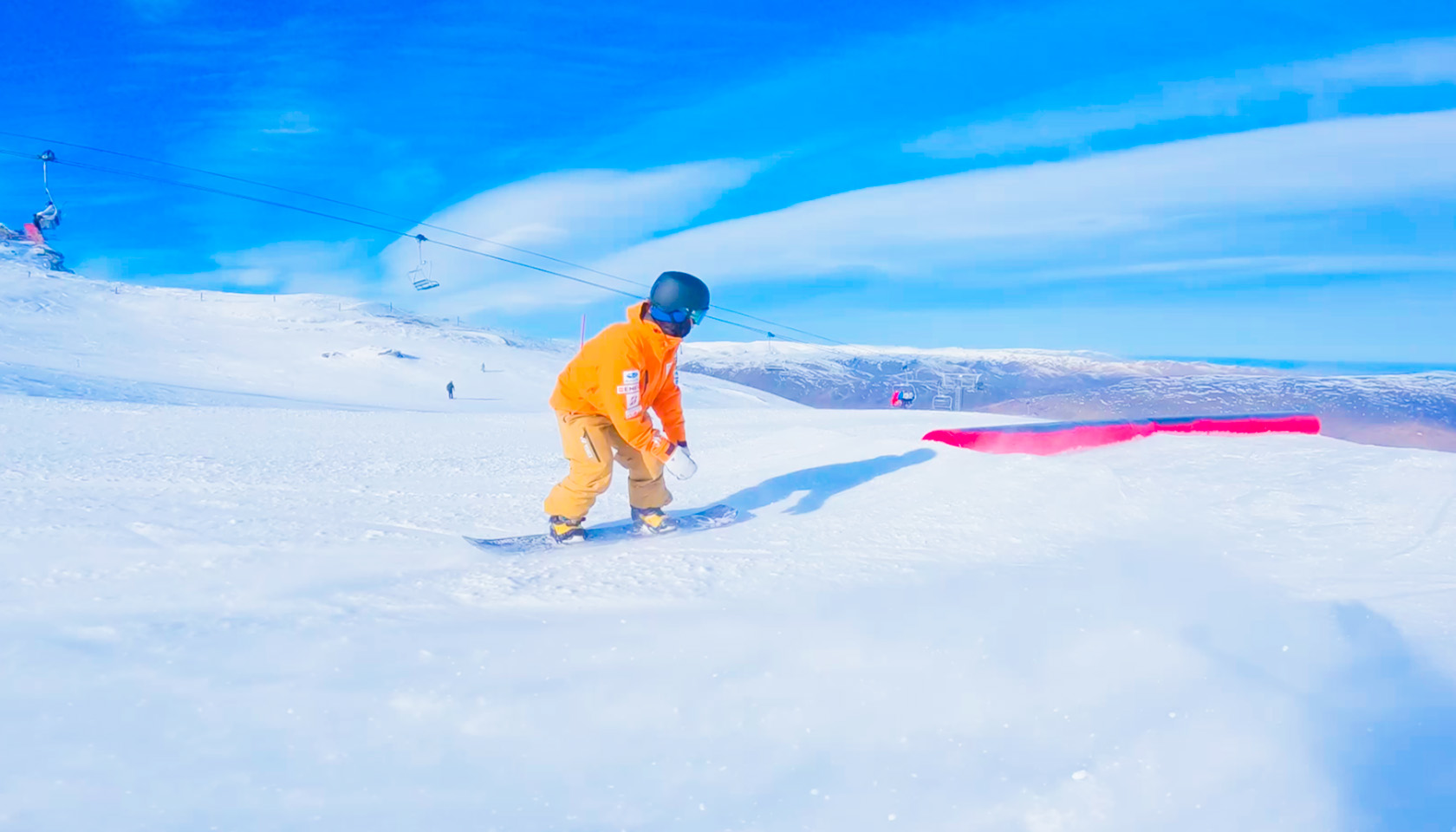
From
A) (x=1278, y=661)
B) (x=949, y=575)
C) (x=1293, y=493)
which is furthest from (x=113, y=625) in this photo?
(x=1293, y=493)

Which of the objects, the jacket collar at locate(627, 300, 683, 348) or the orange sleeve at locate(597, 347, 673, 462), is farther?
the jacket collar at locate(627, 300, 683, 348)

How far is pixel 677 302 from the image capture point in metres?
4.78

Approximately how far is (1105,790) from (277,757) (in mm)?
2171

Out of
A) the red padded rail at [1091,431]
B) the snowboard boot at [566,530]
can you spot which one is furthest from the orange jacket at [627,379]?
the red padded rail at [1091,431]

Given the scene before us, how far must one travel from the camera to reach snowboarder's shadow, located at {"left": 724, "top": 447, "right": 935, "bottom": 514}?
5.75 m

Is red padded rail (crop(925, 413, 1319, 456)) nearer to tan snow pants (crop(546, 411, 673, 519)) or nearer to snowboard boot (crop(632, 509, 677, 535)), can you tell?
snowboard boot (crop(632, 509, 677, 535))

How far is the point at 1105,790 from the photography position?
2186mm

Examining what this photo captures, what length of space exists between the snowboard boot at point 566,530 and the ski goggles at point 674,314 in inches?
47.8

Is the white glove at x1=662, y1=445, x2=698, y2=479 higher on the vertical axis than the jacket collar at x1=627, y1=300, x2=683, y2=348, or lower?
lower

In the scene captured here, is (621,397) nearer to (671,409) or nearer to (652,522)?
(671,409)

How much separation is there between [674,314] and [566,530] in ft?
4.44

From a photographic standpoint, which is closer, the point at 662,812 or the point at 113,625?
the point at 662,812

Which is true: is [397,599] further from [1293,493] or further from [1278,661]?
[1293,493]

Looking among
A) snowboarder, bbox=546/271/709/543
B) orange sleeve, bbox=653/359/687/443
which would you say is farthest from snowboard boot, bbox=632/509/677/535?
orange sleeve, bbox=653/359/687/443
